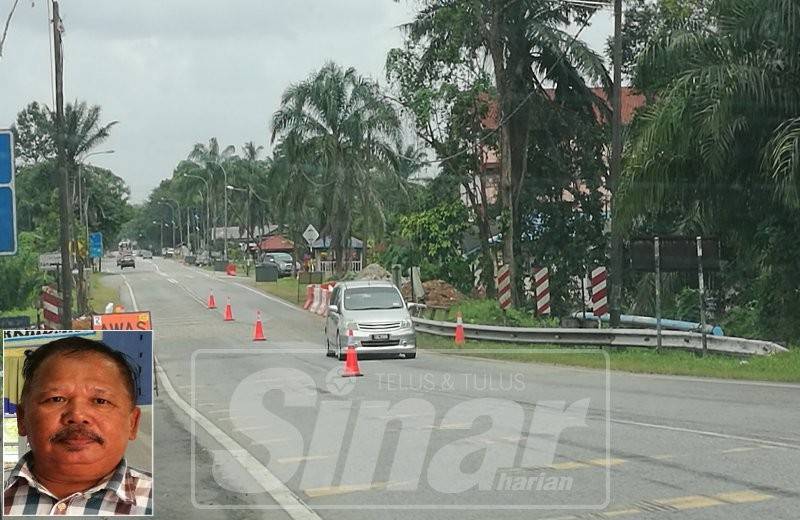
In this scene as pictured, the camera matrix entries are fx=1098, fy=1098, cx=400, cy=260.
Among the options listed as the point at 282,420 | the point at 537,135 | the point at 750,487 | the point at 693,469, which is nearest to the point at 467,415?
the point at 282,420

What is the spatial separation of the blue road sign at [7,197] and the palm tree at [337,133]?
42184 mm

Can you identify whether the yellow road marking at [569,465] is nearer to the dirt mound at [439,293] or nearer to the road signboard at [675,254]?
the road signboard at [675,254]

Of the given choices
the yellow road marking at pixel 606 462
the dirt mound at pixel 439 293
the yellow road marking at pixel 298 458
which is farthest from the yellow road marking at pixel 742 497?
the dirt mound at pixel 439 293

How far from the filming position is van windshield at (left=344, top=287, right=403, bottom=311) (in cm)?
2483

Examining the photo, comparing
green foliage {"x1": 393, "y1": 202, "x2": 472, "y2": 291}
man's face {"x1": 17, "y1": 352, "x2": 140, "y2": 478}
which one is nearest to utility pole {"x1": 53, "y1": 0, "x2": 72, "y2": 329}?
green foliage {"x1": 393, "y1": 202, "x2": 472, "y2": 291}

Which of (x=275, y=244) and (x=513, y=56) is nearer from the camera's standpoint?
(x=513, y=56)

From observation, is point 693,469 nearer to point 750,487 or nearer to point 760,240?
point 750,487

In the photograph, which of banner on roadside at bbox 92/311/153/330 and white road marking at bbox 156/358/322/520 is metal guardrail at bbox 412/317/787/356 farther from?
banner on roadside at bbox 92/311/153/330

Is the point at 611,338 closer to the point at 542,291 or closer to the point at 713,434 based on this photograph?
the point at 542,291

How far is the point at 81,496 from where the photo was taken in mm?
3320

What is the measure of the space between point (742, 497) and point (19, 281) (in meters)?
47.8

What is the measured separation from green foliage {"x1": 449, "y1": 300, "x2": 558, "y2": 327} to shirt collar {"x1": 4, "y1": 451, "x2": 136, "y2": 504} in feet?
92.8

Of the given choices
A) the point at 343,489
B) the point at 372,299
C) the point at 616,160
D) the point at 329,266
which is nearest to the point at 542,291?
the point at 616,160

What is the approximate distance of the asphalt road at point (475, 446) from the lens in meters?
8.49
